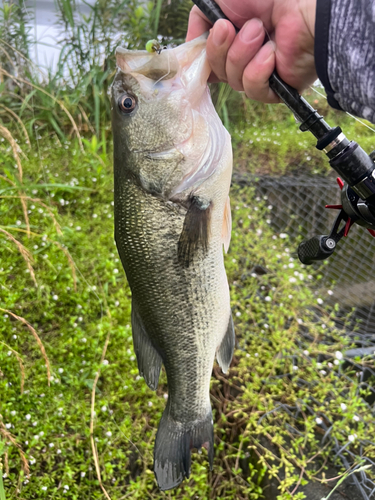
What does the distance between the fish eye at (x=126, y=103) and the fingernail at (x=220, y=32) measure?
29 centimetres

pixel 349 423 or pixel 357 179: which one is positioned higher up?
pixel 357 179

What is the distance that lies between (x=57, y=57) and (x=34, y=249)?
6.98ft

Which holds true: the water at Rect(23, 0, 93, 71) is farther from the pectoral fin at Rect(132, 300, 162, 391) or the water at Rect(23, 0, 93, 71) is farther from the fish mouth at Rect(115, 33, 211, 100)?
the pectoral fin at Rect(132, 300, 162, 391)

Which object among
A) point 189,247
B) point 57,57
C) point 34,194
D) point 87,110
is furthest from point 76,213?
point 189,247

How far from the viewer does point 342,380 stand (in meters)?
2.65

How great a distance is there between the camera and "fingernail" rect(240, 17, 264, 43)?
1049 millimetres

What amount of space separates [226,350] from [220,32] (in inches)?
39.8

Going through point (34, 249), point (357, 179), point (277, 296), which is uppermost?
point (357, 179)

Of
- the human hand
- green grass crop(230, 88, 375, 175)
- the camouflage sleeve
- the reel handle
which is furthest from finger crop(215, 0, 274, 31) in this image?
green grass crop(230, 88, 375, 175)

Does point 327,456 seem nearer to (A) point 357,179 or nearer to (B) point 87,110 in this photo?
(A) point 357,179

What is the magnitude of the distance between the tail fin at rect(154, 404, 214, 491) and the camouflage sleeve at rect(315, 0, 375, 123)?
1.13 meters

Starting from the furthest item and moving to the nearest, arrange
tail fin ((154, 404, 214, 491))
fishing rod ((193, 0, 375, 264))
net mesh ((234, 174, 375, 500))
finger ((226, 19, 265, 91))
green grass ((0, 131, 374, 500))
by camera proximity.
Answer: net mesh ((234, 174, 375, 500)), green grass ((0, 131, 374, 500)), tail fin ((154, 404, 214, 491)), finger ((226, 19, 265, 91)), fishing rod ((193, 0, 375, 264))

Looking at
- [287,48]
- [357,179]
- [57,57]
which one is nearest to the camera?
[357,179]

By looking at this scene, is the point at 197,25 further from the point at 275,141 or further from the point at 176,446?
the point at 275,141
